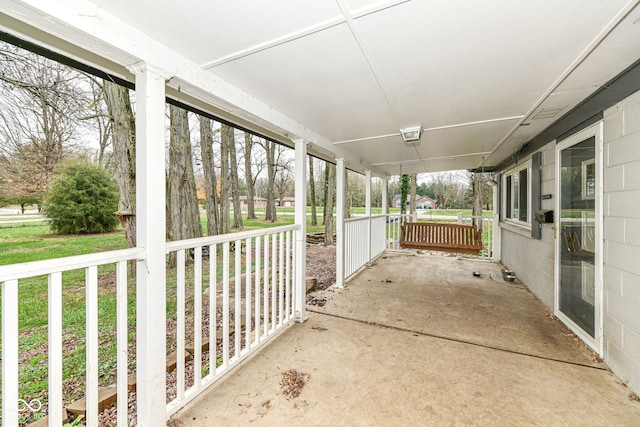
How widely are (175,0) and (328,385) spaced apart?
7.86ft

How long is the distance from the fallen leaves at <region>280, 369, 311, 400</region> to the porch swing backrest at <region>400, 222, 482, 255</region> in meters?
3.65

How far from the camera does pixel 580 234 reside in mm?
2525

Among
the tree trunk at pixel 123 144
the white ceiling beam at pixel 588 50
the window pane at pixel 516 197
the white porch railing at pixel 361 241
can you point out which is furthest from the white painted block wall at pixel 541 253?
the tree trunk at pixel 123 144

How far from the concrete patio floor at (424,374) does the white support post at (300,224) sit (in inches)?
9.0

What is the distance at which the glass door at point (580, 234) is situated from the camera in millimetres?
2236

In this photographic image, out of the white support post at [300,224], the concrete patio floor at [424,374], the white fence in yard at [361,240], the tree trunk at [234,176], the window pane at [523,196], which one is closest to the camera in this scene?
the concrete patio floor at [424,374]

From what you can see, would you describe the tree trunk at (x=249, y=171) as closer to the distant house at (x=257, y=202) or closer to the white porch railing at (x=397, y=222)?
the distant house at (x=257, y=202)

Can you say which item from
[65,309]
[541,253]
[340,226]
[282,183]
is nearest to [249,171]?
[282,183]

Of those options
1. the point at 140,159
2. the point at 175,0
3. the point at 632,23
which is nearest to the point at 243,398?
the point at 140,159

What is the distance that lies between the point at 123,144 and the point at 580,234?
19.0 feet

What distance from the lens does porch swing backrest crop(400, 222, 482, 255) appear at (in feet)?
15.3

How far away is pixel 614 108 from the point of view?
1.99 meters

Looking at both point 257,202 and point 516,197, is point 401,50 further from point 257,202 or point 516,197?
point 257,202

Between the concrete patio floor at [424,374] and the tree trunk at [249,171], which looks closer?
the concrete patio floor at [424,374]
